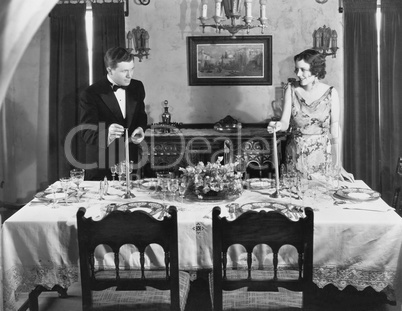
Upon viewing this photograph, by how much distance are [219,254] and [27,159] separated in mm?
4881

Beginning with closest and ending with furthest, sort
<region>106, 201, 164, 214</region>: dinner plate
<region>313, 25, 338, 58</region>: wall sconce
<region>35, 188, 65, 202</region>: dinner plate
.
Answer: <region>106, 201, 164, 214</region>: dinner plate < <region>35, 188, 65, 202</region>: dinner plate < <region>313, 25, 338, 58</region>: wall sconce

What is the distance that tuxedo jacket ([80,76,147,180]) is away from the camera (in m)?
4.66

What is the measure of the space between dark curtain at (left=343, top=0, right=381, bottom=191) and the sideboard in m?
0.97

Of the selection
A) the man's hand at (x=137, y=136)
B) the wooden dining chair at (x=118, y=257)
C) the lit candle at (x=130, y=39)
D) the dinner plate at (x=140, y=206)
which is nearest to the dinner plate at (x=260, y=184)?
the dinner plate at (x=140, y=206)

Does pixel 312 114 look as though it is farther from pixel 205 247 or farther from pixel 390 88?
pixel 205 247

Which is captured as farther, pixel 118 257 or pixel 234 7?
pixel 234 7

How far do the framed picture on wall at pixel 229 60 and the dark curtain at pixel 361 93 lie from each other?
989 millimetres

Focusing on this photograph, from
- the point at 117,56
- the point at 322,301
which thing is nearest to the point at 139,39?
the point at 117,56

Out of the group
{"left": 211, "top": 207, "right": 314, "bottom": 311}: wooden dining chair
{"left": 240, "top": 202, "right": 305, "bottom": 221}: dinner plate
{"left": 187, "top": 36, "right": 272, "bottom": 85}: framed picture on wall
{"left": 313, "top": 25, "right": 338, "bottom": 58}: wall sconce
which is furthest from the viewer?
{"left": 187, "top": 36, "right": 272, "bottom": 85}: framed picture on wall

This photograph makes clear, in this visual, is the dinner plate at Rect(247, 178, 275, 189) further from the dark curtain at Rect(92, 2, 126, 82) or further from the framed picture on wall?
the dark curtain at Rect(92, 2, 126, 82)

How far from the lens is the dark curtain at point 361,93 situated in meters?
6.20

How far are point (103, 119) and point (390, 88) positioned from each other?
3533 millimetres

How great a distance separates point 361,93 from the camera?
626cm

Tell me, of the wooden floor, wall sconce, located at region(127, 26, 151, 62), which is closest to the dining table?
the wooden floor
